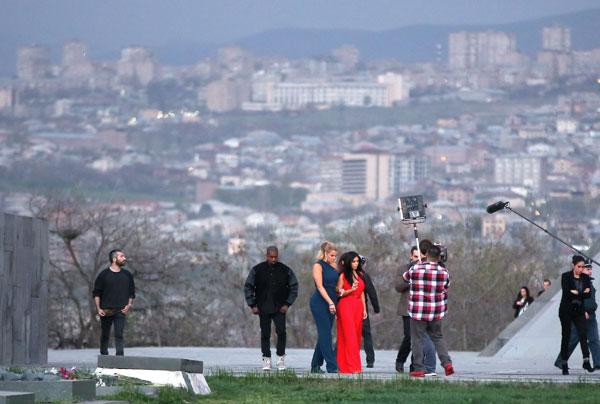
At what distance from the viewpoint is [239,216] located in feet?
636

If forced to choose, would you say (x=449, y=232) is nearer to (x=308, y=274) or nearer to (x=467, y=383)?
(x=308, y=274)

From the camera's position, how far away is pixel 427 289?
1852 cm

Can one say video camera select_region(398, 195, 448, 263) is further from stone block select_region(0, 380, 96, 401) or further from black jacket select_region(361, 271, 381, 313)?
stone block select_region(0, 380, 96, 401)

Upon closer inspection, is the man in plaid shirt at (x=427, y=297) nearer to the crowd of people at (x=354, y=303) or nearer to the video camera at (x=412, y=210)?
the crowd of people at (x=354, y=303)

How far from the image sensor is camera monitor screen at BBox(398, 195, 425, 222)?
2059cm

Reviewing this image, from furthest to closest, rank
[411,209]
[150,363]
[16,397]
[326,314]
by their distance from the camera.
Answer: [411,209] → [326,314] → [150,363] → [16,397]

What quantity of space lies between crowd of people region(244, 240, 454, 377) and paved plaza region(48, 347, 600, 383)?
0.29 m

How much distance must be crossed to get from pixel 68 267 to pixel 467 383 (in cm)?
3274

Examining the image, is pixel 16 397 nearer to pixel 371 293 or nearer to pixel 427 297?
pixel 427 297

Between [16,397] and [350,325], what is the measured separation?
744 centimetres

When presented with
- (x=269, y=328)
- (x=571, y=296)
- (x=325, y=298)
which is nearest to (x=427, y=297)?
(x=325, y=298)

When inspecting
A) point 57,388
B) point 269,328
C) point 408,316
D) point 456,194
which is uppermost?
point 456,194

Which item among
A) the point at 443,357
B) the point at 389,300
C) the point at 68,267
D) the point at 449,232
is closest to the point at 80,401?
the point at 443,357

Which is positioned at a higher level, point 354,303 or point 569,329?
point 354,303
